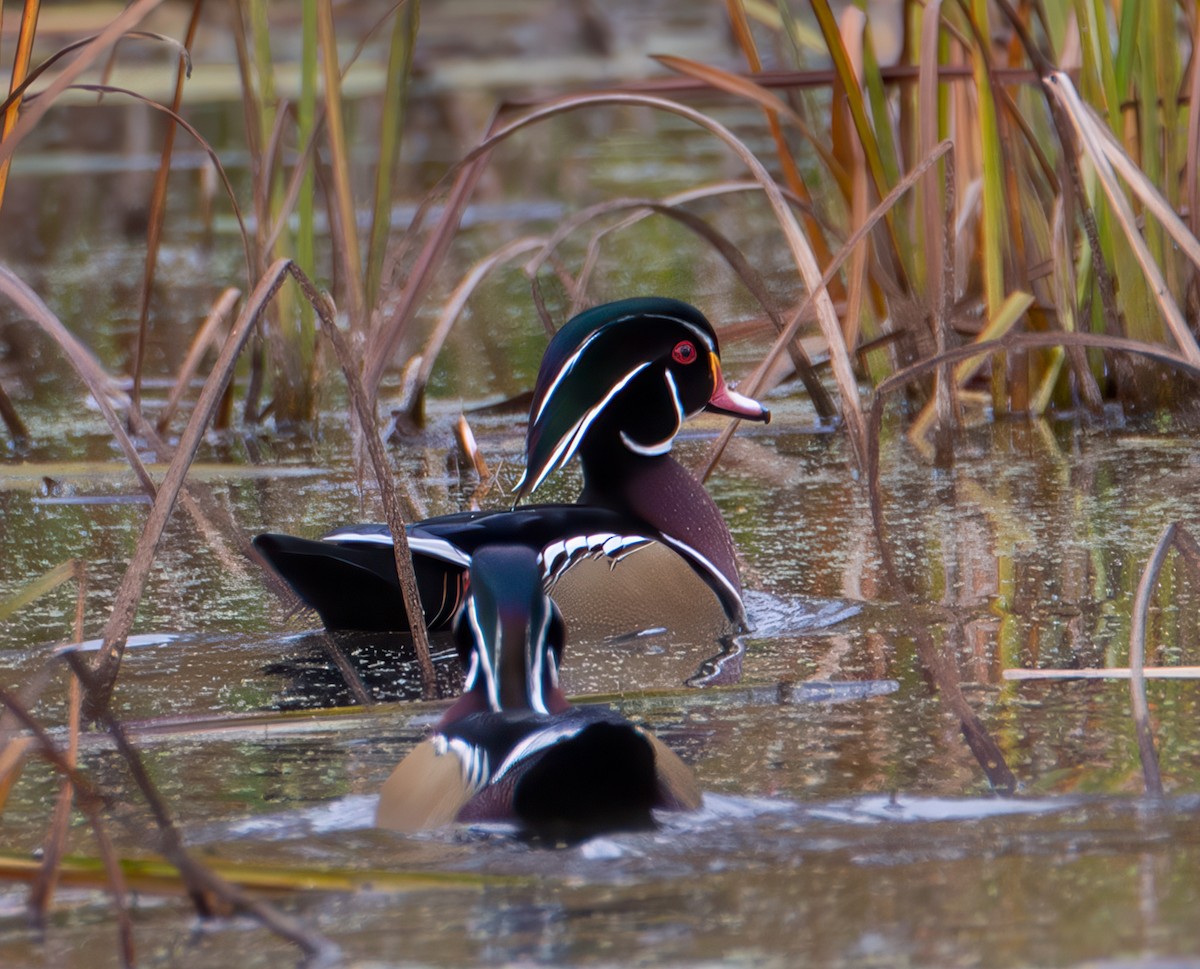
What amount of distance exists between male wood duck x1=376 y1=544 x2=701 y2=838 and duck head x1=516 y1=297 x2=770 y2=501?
999mm

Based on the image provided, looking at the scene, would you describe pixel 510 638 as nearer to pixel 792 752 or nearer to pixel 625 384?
pixel 792 752

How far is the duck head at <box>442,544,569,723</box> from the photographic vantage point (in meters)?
2.25

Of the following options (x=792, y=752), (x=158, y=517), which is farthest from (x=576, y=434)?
(x=792, y=752)

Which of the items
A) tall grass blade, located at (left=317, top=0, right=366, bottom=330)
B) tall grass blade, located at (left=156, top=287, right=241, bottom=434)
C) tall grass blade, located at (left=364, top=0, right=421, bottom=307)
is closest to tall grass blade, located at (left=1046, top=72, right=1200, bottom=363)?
tall grass blade, located at (left=364, top=0, right=421, bottom=307)

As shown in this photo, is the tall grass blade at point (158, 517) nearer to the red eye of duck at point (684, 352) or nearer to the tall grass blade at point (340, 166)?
the red eye of duck at point (684, 352)

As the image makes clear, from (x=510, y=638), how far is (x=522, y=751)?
18cm

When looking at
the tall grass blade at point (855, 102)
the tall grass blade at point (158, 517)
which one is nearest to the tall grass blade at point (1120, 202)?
the tall grass blade at point (855, 102)

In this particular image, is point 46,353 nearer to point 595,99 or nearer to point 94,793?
point 595,99

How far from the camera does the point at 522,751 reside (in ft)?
6.93

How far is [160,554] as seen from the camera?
12.8 ft

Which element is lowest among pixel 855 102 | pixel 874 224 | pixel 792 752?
pixel 792 752

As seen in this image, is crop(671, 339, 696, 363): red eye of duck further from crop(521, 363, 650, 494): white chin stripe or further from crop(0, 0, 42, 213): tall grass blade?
crop(0, 0, 42, 213): tall grass blade

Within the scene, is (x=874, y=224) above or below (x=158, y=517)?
above

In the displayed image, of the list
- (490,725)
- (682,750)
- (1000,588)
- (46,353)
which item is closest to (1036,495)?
(1000,588)
